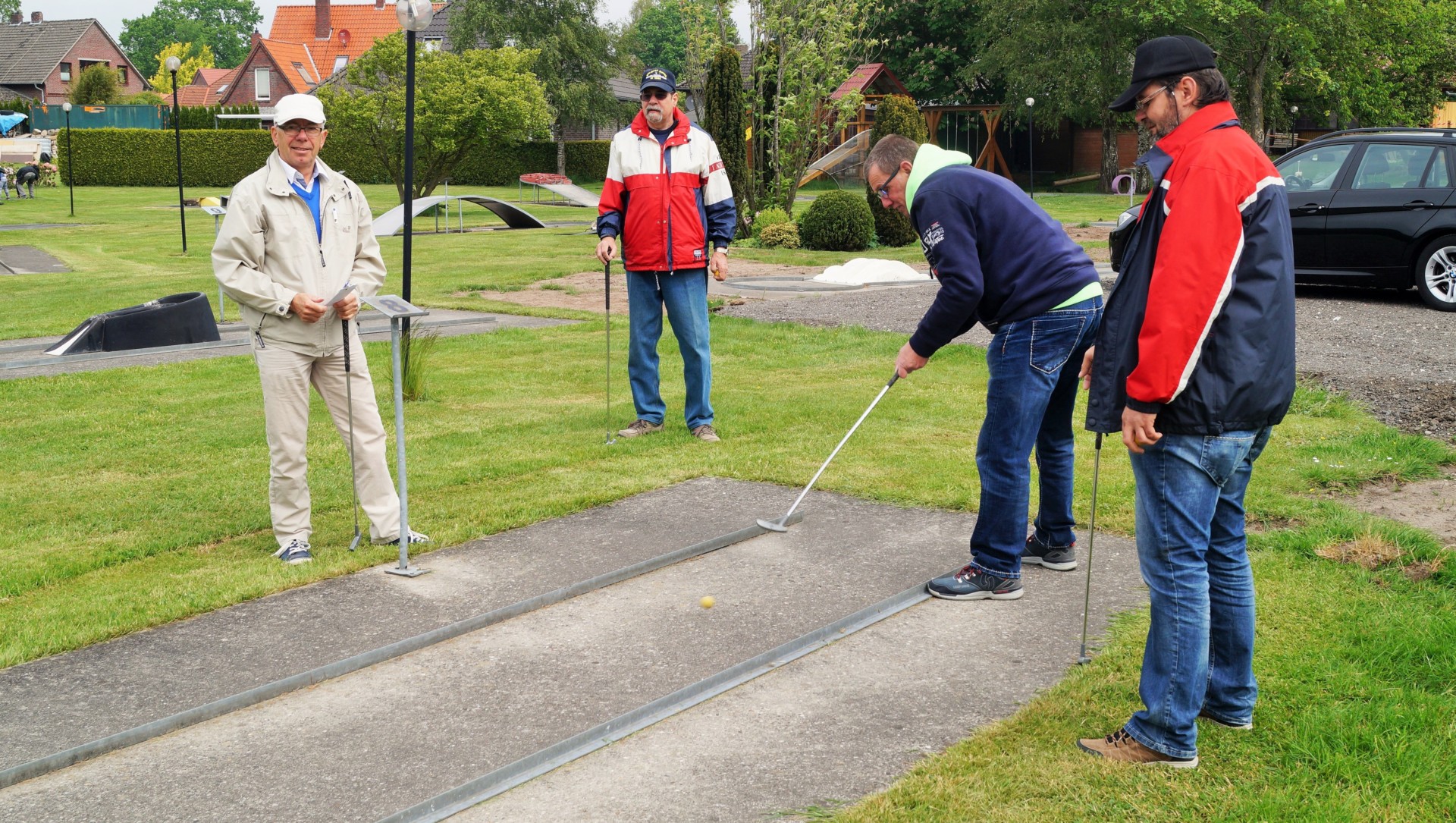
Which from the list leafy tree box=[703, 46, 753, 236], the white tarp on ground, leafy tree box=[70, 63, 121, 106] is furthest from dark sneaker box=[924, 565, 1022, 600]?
leafy tree box=[70, 63, 121, 106]

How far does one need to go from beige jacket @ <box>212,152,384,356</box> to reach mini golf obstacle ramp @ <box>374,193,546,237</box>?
20.2 m

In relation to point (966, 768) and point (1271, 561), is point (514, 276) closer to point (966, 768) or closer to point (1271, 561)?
point (1271, 561)

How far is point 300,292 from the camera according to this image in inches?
206

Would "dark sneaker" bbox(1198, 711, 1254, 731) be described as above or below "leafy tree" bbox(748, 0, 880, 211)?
below

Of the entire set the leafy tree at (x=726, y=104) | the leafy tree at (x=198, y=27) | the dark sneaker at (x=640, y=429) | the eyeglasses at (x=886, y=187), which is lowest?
the dark sneaker at (x=640, y=429)

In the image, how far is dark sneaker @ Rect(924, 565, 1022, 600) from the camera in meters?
4.73

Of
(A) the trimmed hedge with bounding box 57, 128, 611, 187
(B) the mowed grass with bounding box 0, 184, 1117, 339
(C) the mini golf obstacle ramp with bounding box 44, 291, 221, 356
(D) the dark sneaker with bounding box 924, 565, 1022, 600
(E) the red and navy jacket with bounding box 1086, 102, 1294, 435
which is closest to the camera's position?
(E) the red and navy jacket with bounding box 1086, 102, 1294, 435

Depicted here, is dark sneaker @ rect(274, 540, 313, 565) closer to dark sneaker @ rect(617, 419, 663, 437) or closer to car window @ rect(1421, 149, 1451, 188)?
dark sneaker @ rect(617, 419, 663, 437)

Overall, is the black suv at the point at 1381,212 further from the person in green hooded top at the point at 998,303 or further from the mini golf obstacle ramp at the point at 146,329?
the mini golf obstacle ramp at the point at 146,329

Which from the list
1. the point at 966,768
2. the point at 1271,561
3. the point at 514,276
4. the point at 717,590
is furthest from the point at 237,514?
the point at 514,276

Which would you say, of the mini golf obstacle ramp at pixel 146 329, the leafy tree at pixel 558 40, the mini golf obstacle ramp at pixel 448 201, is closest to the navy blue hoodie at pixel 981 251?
the mini golf obstacle ramp at pixel 146 329

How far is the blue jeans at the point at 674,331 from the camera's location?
24.4ft

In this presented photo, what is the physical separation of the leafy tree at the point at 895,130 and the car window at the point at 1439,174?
33.8ft

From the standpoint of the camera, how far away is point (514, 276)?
59.1 ft
